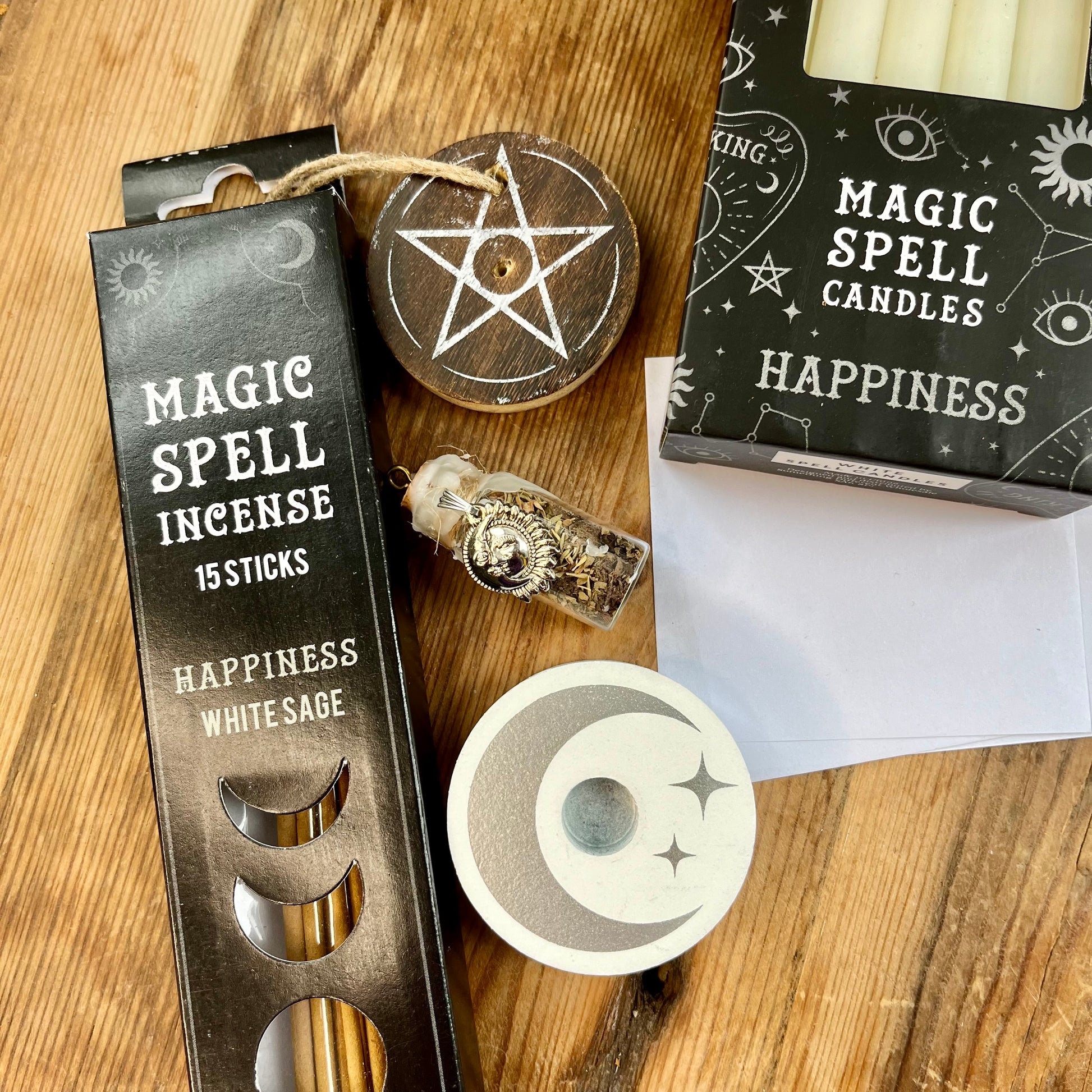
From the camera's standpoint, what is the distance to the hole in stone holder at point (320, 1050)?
463 millimetres

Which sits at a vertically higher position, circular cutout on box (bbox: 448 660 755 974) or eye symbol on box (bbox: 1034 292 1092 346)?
eye symbol on box (bbox: 1034 292 1092 346)

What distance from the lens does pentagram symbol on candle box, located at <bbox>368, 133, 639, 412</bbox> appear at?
528mm

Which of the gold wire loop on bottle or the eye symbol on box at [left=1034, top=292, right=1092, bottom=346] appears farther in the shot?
the gold wire loop on bottle

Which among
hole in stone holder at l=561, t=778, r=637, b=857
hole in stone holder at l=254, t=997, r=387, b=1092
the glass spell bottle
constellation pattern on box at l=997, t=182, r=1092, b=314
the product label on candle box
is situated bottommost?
hole in stone holder at l=254, t=997, r=387, b=1092

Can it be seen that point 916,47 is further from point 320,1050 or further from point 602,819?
point 320,1050

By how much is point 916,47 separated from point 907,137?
0.07m

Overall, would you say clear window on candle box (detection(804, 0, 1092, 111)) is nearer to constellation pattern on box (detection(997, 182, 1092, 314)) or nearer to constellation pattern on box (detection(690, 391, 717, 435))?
constellation pattern on box (detection(997, 182, 1092, 314))

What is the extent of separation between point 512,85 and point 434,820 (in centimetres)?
48

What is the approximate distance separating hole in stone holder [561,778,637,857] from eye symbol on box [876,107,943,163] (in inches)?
14.0

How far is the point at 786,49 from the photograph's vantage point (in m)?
0.43

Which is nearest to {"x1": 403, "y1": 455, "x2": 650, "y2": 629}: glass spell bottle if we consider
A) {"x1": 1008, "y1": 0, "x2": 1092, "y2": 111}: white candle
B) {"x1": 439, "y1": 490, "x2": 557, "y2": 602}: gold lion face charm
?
{"x1": 439, "y1": 490, "x2": 557, "y2": 602}: gold lion face charm

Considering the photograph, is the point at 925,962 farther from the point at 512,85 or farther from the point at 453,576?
the point at 512,85

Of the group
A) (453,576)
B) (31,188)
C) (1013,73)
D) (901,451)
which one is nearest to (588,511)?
(453,576)

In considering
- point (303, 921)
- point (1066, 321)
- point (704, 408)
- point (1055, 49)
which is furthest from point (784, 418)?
point (303, 921)
